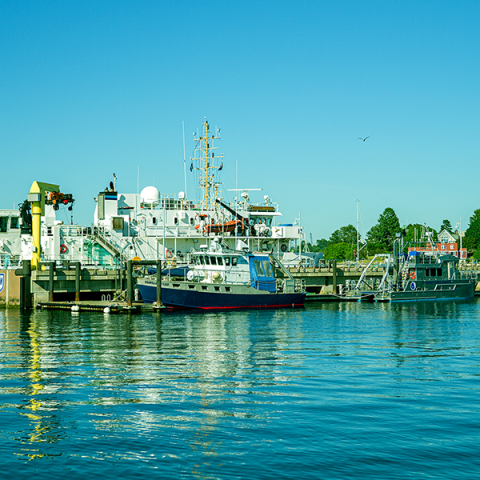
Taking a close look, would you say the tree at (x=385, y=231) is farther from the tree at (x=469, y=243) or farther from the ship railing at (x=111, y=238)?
the ship railing at (x=111, y=238)

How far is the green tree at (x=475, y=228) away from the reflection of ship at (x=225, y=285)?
110 m

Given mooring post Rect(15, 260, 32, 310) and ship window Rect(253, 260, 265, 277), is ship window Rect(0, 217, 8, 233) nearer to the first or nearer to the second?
mooring post Rect(15, 260, 32, 310)

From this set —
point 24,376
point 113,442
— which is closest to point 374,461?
point 113,442

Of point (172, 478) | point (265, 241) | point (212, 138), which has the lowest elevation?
point (172, 478)

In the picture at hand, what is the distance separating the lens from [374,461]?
12.2 metres

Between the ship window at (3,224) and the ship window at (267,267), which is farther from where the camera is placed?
the ship window at (3,224)

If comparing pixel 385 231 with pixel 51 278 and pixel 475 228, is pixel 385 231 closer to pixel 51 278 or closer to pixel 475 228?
pixel 475 228

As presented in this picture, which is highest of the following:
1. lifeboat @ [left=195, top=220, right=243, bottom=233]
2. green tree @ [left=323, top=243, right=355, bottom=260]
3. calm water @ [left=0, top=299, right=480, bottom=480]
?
lifeboat @ [left=195, top=220, right=243, bottom=233]

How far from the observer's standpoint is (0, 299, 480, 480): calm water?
40.2ft

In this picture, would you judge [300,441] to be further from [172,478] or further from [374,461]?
[172,478]

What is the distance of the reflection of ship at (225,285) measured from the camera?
45906 mm

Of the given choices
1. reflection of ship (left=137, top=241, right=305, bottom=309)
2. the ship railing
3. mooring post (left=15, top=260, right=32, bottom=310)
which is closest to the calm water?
reflection of ship (left=137, top=241, right=305, bottom=309)

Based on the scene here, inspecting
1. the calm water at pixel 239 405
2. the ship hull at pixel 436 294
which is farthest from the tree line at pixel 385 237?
the calm water at pixel 239 405

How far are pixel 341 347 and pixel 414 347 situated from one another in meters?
3.31
